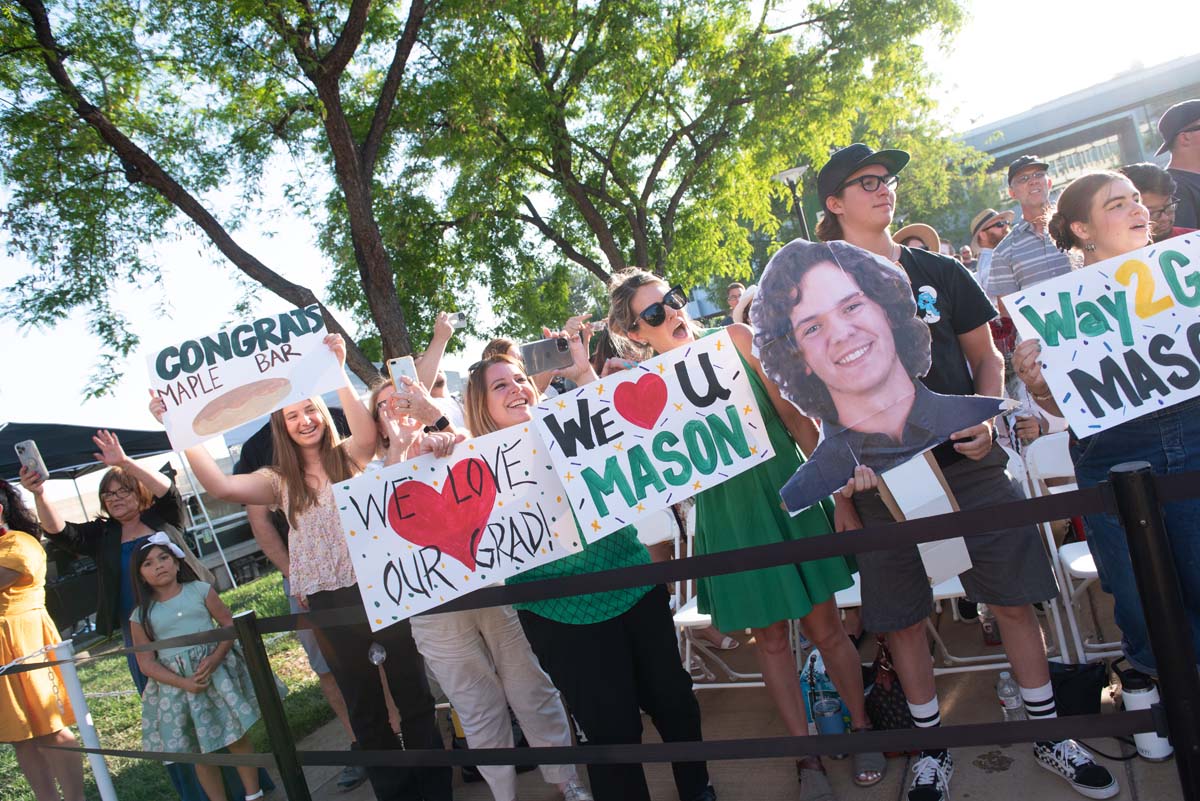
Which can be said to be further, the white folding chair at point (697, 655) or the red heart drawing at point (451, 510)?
the white folding chair at point (697, 655)

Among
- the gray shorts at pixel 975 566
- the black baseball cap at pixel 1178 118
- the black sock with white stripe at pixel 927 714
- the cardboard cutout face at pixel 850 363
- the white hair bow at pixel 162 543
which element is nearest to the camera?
the cardboard cutout face at pixel 850 363

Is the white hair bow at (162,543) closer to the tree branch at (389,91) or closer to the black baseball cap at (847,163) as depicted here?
the black baseball cap at (847,163)

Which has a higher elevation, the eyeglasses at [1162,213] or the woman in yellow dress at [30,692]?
the eyeglasses at [1162,213]

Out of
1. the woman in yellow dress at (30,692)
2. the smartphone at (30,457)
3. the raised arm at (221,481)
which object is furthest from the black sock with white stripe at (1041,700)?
the smartphone at (30,457)

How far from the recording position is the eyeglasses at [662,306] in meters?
2.87

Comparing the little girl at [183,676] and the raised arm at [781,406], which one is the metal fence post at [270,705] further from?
the raised arm at [781,406]

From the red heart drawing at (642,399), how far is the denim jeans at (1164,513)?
3.96ft

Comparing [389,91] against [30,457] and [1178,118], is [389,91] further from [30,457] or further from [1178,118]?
[1178,118]

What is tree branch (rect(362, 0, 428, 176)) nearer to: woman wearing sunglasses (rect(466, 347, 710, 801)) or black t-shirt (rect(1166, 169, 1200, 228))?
woman wearing sunglasses (rect(466, 347, 710, 801))

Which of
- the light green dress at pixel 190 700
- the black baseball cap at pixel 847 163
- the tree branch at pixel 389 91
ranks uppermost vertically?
the tree branch at pixel 389 91

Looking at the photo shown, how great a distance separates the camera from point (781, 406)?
110 inches

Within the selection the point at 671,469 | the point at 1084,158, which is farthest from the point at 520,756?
the point at 1084,158

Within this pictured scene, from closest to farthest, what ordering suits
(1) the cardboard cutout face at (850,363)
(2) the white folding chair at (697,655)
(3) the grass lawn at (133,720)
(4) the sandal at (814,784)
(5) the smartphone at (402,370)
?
(1) the cardboard cutout face at (850,363), (4) the sandal at (814,784), (5) the smartphone at (402,370), (2) the white folding chair at (697,655), (3) the grass lawn at (133,720)

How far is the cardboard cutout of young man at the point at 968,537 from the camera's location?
257cm
